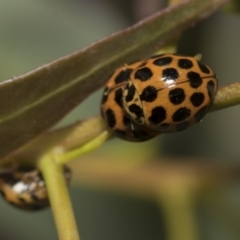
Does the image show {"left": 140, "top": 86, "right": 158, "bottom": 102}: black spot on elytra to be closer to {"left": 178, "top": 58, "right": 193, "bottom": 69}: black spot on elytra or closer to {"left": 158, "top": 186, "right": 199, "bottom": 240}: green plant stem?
{"left": 178, "top": 58, "right": 193, "bottom": 69}: black spot on elytra

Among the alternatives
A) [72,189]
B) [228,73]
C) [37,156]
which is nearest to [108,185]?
[72,189]

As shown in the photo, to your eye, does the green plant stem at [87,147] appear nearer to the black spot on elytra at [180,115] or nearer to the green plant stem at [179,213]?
the black spot on elytra at [180,115]

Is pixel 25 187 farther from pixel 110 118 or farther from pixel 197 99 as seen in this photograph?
pixel 197 99

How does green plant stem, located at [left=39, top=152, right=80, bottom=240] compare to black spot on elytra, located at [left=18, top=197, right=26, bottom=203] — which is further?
black spot on elytra, located at [left=18, top=197, right=26, bottom=203]

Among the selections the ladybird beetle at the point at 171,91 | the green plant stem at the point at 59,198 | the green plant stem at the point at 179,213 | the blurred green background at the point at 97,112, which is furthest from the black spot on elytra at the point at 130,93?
the blurred green background at the point at 97,112

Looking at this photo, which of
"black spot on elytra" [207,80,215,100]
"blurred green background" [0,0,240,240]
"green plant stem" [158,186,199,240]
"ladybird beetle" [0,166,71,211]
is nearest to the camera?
"black spot on elytra" [207,80,215,100]

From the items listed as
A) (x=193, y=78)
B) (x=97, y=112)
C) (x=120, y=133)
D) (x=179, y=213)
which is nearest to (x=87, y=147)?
(x=120, y=133)

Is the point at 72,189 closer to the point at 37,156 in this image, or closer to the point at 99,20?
the point at 99,20

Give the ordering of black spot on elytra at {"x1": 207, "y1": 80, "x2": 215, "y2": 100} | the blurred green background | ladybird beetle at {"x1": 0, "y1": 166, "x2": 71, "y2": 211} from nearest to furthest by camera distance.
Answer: black spot on elytra at {"x1": 207, "y1": 80, "x2": 215, "y2": 100}
ladybird beetle at {"x1": 0, "y1": 166, "x2": 71, "y2": 211}
the blurred green background

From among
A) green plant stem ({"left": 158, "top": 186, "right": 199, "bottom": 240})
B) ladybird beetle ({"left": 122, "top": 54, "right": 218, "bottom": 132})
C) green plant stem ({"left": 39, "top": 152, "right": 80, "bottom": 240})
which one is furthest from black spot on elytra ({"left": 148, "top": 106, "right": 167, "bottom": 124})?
green plant stem ({"left": 158, "top": 186, "right": 199, "bottom": 240})
